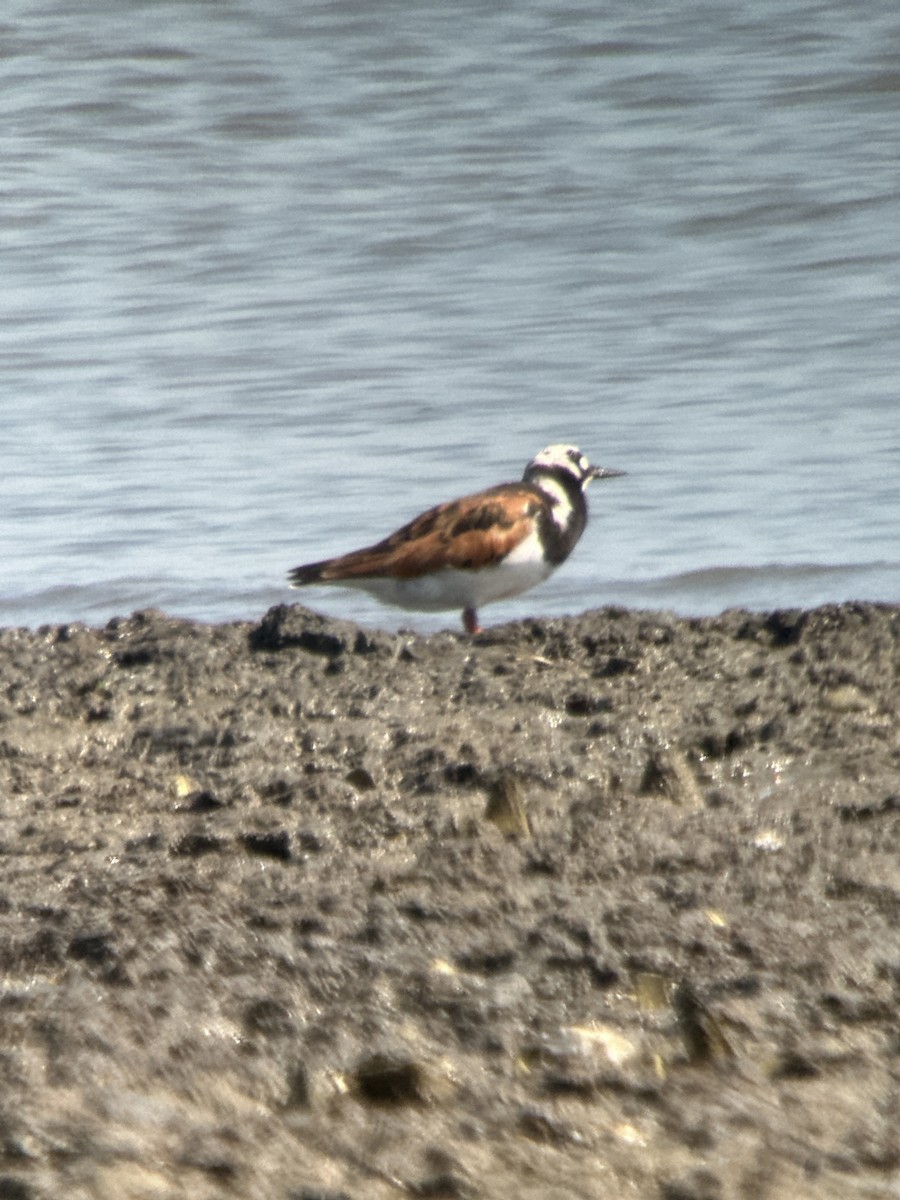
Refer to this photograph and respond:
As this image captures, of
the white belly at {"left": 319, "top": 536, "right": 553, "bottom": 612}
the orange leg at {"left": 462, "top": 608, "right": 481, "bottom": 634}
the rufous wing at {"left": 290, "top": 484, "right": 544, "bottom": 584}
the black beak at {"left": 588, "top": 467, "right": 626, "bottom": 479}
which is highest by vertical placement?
the black beak at {"left": 588, "top": 467, "right": 626, "bottom": 479}

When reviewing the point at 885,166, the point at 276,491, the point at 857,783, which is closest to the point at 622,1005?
the point at 857,783

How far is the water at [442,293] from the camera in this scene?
6.28 metres

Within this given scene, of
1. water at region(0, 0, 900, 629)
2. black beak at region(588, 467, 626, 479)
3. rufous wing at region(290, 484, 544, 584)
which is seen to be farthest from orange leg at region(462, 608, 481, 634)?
black beak at region(588, 467, 626, 479)

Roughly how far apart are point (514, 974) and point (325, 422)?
5.48m

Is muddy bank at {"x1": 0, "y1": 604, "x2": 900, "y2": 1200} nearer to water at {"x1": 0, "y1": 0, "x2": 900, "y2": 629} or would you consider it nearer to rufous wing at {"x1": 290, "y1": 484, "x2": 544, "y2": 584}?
rufous wing at {"x1": 290, "y1": 484, "x2": 544, "y2": 584}

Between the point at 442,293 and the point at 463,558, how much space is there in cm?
392

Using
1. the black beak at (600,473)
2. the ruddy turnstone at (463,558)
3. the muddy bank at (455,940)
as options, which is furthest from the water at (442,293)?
the muddy bank at (455,940)

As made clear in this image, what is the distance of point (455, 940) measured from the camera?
2.17m

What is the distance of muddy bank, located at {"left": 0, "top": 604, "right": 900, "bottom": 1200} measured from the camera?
1766 millimetres

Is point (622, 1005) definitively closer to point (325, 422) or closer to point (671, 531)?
point (671, 531)

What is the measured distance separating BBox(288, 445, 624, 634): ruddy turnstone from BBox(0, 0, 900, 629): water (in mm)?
534

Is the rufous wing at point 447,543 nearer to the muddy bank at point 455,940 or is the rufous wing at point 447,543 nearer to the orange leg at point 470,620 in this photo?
the orange leg at point 470,620

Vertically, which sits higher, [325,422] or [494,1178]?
[325,422]

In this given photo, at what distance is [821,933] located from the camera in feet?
7.11
